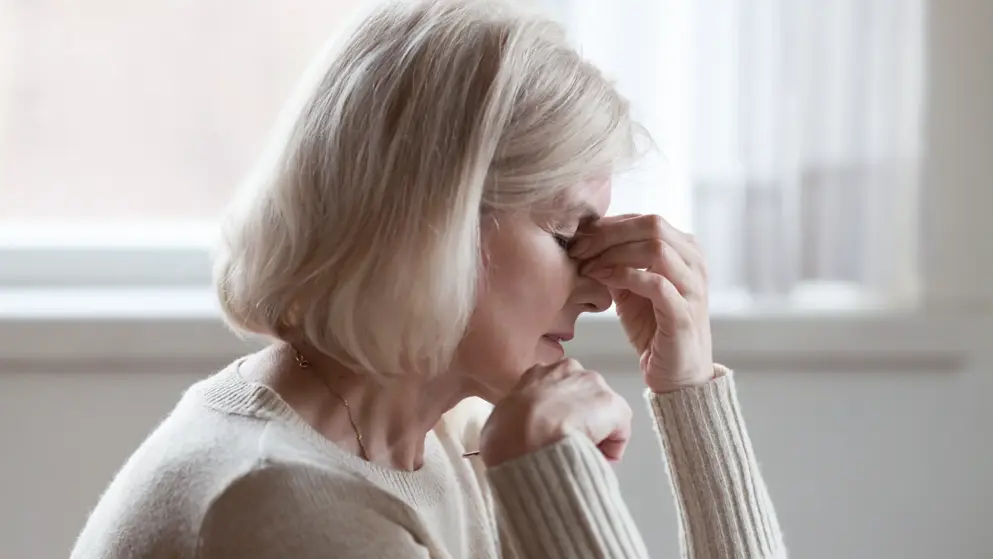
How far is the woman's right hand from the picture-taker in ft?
3.09

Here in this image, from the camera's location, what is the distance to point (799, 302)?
170cm

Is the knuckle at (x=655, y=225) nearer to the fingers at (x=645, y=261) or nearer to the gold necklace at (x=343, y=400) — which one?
the fingers at (x=645, y=261)

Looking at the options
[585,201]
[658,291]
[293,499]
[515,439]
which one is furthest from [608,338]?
[293,499]

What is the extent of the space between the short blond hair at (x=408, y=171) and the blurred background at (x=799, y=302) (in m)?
0.65

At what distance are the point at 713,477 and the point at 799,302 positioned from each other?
60cm

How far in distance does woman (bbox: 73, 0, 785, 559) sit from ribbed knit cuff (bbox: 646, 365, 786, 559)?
0.14 meters

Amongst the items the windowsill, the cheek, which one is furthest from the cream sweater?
the windowsill

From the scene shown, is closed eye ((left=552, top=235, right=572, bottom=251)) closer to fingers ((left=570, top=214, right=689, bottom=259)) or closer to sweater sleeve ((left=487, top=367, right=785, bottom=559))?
fingers ((left=570, top=214, right=689, bottom=259))

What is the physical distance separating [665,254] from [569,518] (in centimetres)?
33

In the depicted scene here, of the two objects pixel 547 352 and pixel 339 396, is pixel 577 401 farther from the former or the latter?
pixel 339 396

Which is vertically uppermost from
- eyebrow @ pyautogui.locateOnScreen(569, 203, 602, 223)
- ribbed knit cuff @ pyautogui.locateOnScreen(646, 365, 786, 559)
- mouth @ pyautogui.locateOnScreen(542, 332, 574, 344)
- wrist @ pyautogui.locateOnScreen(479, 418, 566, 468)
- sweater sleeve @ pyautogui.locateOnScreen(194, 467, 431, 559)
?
eyebrow @ pyautogui.locateOnScreen(569, 203, 602, 223)

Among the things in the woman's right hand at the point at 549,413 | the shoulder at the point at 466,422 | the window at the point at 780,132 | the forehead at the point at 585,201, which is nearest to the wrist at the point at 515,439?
the woman's right hand at the point at 549,413

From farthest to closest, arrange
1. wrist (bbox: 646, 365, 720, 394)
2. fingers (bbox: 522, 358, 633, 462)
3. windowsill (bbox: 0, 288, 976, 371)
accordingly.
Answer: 1. windowsill (bbox: 0, 288, 976, 371)
2. wrist (bbox: 646, 365, 720, 394)
3. fingers (bbox: 522, 358, 633, 462)

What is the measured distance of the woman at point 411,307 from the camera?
0.92m
